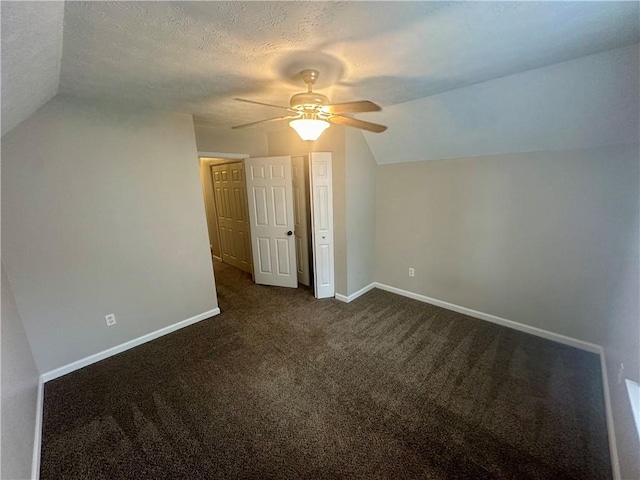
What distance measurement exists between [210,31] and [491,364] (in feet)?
10.4

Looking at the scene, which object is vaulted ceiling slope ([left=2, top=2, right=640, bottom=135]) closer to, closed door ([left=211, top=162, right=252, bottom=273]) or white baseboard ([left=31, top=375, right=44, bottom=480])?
white baseboard ([left=31, top=375, right=44, bottom=480])

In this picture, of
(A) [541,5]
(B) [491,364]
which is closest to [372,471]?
(B) [491,364]

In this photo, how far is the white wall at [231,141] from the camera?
345cm

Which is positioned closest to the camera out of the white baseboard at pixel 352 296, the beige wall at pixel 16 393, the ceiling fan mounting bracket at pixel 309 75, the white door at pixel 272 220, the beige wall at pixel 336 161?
the beige wall at pixel 16 393

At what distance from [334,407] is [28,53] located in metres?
2.65

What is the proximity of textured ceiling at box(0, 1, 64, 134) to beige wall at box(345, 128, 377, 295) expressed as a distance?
2.52 metres

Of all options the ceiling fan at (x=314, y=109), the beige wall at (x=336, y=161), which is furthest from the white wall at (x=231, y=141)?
the ceiling fan at (x=314, y=109)

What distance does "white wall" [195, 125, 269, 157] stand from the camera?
345cm

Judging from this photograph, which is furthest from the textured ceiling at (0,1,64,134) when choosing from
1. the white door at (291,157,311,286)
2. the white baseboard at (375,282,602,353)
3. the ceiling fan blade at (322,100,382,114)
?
the white baseboard at (375,282,602,353)

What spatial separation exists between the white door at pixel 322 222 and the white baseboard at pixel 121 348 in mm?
1437

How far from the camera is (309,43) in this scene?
144 centimetres

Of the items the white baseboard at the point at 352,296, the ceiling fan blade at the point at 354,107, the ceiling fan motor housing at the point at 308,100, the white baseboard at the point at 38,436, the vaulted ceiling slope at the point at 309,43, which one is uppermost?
the vaulted ceiling slope at the point at 309,43

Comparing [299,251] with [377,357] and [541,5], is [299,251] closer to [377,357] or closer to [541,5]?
[377,357]

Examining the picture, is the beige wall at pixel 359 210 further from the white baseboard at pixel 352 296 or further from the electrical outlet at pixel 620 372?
the electrical outlet at pixel 620 372
